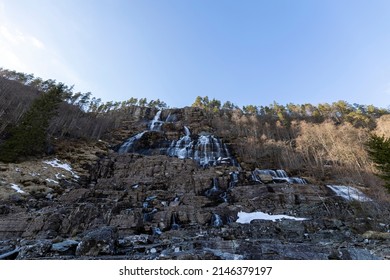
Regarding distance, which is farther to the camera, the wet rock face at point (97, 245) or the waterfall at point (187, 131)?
the waterfall at point (187, 131)

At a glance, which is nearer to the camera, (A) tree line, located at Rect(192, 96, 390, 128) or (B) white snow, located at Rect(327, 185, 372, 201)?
(B) white snow, located at Rect(327, 185, 372, 201)

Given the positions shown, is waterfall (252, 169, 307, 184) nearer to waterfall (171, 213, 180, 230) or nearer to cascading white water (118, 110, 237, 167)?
cascading white water (118, 110, 237, 167)

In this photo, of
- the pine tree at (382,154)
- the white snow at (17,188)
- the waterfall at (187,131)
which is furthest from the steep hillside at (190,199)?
the pine tree at (382,154)

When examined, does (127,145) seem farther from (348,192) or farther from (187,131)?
(348,192)

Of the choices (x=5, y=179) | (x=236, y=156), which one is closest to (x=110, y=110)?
(x=236, y=156)

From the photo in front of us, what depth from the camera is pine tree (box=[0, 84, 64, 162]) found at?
22500mm

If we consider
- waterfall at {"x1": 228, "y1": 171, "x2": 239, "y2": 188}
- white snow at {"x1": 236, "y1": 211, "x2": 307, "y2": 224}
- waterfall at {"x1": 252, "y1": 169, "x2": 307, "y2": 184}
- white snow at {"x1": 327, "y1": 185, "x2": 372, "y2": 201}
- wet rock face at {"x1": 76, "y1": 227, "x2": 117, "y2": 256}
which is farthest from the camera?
waterfall at {"x1": 252, "y1": 169, "x2": 307, "y2": 184}

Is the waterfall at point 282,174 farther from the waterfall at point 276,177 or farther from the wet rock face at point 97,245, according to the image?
the wet rock face at point 97,245

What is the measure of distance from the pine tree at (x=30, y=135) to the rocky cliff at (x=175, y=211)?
1.67m

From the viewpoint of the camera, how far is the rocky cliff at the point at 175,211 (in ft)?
27.3

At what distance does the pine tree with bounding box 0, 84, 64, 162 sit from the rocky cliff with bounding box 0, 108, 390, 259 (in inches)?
65.6

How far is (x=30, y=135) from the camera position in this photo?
24.4 metres

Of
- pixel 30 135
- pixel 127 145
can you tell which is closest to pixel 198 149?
pixel 127 145

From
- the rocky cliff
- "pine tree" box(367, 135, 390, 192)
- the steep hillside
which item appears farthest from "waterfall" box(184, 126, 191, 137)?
"pine tree" box(367, 135, 390, 192)
